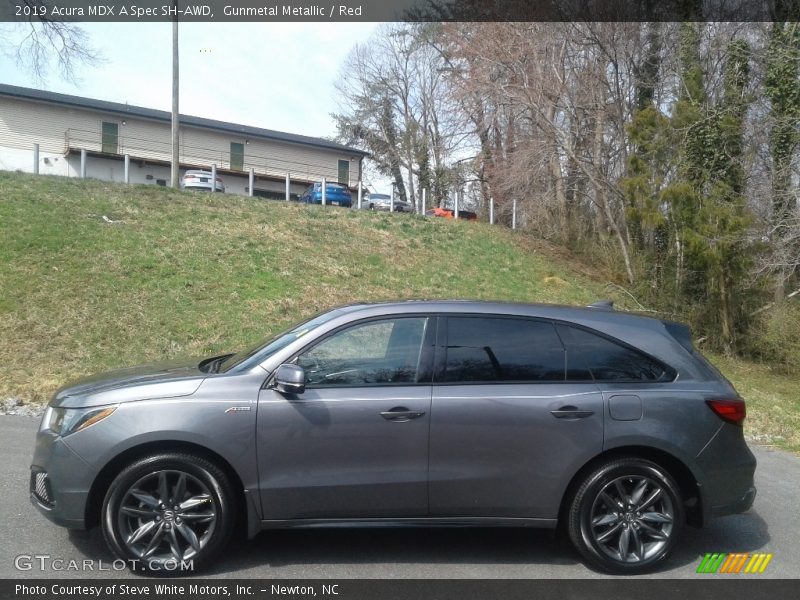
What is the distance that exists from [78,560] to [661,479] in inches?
145

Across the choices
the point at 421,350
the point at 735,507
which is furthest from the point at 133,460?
the point at 735,507

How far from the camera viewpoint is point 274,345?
487 cm

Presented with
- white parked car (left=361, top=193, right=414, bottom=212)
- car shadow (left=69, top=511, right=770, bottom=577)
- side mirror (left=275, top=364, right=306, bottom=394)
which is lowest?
car shadow (left=69, top=511, right=770, bottom=577)

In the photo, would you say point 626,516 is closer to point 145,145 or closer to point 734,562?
point 734,562

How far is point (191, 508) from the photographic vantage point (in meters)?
4.29

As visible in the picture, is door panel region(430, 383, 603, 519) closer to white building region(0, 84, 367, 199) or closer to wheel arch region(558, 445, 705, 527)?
wheel arch region(558, 445, 705, 527)

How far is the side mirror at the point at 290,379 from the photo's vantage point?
4.27 metres

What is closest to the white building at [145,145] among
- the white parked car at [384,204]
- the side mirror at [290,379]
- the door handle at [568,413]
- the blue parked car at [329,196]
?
the white parked car at [384,204]

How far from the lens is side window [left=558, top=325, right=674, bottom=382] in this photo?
184 inches

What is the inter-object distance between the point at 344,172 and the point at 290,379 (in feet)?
139

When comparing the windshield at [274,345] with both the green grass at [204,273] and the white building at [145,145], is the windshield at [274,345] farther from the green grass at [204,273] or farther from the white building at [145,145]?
the white building at [145,145]

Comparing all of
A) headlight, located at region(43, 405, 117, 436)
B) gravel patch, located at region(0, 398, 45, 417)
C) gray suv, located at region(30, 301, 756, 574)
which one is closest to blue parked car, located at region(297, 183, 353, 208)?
gravel patch, located at region(0, 398, 45, 417)

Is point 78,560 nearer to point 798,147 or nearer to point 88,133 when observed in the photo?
point 798,147

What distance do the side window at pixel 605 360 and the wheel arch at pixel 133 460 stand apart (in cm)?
227
